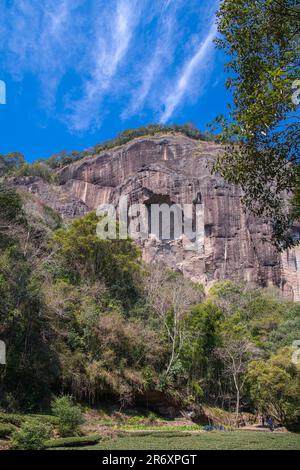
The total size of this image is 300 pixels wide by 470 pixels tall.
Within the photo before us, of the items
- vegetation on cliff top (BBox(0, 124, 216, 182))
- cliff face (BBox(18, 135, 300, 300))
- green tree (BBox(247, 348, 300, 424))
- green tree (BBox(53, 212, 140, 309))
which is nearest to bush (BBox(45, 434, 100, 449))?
green tree (BBox(247, 348, 300, 424))

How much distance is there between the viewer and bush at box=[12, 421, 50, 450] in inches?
343

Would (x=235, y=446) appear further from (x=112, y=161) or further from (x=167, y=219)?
(x=112, y=161)

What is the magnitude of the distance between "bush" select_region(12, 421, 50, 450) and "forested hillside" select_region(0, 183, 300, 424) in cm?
434

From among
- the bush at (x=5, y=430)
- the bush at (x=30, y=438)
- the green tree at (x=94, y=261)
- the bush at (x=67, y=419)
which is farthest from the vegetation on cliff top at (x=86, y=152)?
the bush at (x=30, y=438)

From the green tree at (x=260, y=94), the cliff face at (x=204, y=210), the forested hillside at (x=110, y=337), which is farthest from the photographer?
the cliff face at (x=204, y=210)

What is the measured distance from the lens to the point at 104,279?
23531mm

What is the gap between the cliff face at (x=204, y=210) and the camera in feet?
161

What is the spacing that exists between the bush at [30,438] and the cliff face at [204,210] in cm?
3993

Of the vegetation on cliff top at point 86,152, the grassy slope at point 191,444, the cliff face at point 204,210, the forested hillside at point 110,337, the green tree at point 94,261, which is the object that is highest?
the vegetation on cliff top at point 86,152

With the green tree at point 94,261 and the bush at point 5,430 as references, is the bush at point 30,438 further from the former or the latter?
the green tree at point 94,261

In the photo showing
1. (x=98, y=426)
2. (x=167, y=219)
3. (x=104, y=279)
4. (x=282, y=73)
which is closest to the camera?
(x=282, y=73)

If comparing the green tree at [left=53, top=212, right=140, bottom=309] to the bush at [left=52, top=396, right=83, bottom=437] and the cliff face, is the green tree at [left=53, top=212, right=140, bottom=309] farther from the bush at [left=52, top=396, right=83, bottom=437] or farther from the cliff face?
the cliff face
